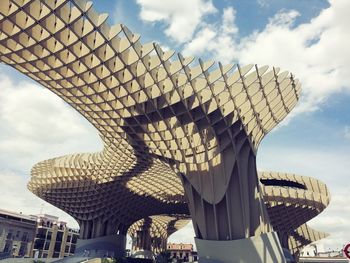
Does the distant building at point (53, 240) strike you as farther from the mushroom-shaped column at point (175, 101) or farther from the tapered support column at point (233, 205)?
the tapered support column at point (233, 205)

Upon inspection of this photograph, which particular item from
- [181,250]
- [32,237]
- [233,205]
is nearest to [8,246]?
[32,237]

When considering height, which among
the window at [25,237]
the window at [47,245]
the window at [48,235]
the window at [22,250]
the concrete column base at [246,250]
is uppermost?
the window at [48,235]

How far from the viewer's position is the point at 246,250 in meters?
30.4

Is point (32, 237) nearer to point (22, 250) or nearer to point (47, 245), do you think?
point (22, 250)

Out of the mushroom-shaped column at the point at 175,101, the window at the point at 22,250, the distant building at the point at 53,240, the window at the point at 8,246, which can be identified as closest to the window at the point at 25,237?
the window at the point at 22,250

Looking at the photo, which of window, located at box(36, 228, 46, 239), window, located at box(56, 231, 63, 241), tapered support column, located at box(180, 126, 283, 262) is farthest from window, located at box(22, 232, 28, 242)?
tapered support column, located at box(180, 126, 283, 262)

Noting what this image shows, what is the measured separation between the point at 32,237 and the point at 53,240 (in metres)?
8.21

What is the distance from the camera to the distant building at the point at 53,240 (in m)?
106

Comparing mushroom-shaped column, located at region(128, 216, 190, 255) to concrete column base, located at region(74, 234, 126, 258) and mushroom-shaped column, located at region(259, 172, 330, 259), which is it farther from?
mushroom-shaped column, located at region(259, 172, 330, 259)

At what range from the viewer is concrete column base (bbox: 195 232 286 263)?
30.4 meters

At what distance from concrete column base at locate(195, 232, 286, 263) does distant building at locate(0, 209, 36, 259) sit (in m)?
79.8

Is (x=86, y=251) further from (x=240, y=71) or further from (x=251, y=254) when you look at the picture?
(x=240, y=71)

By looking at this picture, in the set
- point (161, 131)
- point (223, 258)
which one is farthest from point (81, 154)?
point (223, 258)

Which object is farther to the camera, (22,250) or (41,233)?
(41,233)
